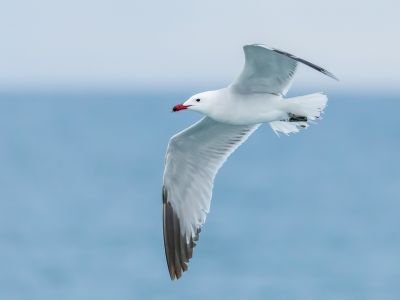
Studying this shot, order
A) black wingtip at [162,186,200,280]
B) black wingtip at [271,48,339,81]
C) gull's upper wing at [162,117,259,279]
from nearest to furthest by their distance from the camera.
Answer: black wingtip at [271,48,339,81], gull's upper wing at [162,117,259,279], black wingtip at [162,186,200,280]

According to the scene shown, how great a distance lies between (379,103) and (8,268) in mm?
87277

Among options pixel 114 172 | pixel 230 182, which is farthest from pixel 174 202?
pixel 114 172

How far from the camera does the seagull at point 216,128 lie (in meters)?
12.2

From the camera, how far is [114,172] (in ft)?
203

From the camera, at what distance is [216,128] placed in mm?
13180

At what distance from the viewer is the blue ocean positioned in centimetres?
3034

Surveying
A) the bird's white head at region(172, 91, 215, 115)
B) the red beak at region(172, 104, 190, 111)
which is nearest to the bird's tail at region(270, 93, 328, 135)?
the bird's white head at region(172, 91, 215, 115)

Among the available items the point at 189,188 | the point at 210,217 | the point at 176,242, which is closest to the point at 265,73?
the point at 189,188

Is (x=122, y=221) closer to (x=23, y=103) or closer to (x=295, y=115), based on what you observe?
(x=295, y=115)

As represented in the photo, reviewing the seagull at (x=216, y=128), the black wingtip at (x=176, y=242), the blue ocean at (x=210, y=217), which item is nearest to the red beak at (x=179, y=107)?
the seagull at (x=216, y=128)

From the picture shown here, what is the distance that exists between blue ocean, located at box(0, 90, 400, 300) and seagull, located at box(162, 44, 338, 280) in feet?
47.5

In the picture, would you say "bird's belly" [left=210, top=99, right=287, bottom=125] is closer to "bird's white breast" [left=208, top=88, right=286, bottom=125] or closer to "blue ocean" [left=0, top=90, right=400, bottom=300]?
"bird's white breast" [left=208, top=88, right=286, bottom=125]

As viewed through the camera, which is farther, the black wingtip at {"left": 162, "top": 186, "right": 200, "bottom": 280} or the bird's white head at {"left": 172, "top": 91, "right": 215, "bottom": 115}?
the black wingtip at {"left": 162, "top": 186, "right": 200, "bottom": 280}

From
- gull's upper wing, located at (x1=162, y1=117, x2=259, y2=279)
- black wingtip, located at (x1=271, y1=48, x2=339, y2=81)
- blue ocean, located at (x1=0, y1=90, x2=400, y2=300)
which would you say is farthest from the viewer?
blue ocean, located at (x1=0, y1=90, x2=400, y2=300)
